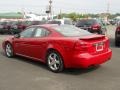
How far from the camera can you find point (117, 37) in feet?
47.6

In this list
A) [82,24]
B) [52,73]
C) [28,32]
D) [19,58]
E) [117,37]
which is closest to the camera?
[52,73]

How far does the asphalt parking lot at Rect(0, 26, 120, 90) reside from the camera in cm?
689

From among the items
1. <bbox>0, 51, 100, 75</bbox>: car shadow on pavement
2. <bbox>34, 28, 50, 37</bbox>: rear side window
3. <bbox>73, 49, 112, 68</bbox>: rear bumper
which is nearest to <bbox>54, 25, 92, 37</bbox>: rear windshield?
<bbox>34, 28, 50, 37</bbox>: rear side window

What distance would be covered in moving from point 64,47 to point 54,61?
0.65 m

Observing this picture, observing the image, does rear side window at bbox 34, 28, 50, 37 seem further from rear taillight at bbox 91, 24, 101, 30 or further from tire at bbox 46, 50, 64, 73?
rear taillight at bbox 91, 24, 101, 30

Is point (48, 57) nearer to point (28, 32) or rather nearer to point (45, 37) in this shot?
point (45, 37)

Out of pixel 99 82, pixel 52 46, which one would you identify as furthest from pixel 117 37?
pixel 99 82

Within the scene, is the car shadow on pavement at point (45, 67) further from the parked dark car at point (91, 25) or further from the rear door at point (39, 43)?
the parked dark car at point (91, 25)

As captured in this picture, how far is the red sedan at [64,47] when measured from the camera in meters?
7.92

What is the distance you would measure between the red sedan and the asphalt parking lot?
310 millimetres

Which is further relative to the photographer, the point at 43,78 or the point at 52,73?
the point at 52,73

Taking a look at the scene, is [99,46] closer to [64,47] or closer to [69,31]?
[64,47]

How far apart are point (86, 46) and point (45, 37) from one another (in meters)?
1.65

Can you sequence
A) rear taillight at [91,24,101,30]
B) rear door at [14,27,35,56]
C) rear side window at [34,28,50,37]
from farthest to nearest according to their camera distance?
rear taillight at [91,24,101,30], rear door at [14,27,35,56], rear side window at [34,28,50,37]
